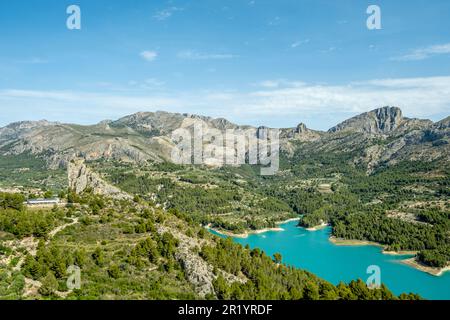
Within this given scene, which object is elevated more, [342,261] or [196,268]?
[196,268]

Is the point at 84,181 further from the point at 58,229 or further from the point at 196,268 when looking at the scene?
the point at 196,268

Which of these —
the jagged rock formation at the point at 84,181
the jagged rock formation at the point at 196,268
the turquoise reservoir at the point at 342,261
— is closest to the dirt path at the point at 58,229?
the jagged rock formation at the point at 196,268

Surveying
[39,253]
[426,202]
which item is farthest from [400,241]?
[39,253]

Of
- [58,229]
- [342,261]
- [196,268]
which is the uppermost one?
[58,229]

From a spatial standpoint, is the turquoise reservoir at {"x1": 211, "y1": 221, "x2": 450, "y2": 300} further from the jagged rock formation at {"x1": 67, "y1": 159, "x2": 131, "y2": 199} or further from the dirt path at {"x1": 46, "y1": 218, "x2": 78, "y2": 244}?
the dirt path at {"x1": 46, "y1": 218, "x2": 78, "y2": 244}

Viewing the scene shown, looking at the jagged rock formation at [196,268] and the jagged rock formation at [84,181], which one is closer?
the jagged rock formation at [196,268]

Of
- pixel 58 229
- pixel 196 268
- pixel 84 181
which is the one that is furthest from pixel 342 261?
pixel 84 181

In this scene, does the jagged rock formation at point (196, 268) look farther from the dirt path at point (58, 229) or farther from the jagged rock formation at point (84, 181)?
the jagged rock formation at point (84, 181)

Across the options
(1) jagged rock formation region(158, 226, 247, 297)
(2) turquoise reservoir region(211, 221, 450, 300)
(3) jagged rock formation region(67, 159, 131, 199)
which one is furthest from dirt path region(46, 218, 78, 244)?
(2) turquoise reservoir region(211, 221, 450, 300)
